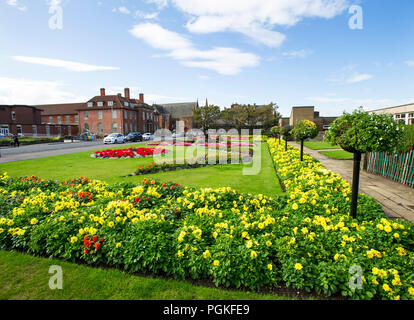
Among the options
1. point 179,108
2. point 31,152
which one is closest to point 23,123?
point 31,152

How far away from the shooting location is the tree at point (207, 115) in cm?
6819

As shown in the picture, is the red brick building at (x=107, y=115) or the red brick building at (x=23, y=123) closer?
the red brick building at (x=23, y=123)

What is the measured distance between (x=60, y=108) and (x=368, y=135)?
79734mm

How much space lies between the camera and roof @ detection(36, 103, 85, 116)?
219 feet

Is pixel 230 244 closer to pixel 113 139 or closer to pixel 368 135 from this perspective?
pixel 368 135

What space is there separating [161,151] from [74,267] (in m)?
15.3

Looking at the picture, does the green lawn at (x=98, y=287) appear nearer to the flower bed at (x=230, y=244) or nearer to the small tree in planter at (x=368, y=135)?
the flower bed at (x=230, y=244)

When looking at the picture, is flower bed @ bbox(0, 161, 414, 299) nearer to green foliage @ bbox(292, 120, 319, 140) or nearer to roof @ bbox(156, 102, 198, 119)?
green foliage @ bbox(292, 120, 319, 140)

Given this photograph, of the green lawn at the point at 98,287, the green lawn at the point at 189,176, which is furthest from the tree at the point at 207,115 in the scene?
the green lawn at the point at 98,287

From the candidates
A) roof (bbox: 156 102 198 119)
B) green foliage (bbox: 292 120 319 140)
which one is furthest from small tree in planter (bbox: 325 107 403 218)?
roof (bbox: 156 102 198 119)

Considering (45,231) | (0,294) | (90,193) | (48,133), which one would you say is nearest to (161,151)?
(90,193)

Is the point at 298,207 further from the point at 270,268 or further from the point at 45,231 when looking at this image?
the point at 45,231

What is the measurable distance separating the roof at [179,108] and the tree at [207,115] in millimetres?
17666

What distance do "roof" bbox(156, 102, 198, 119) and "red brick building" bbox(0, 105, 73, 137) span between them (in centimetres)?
3876
